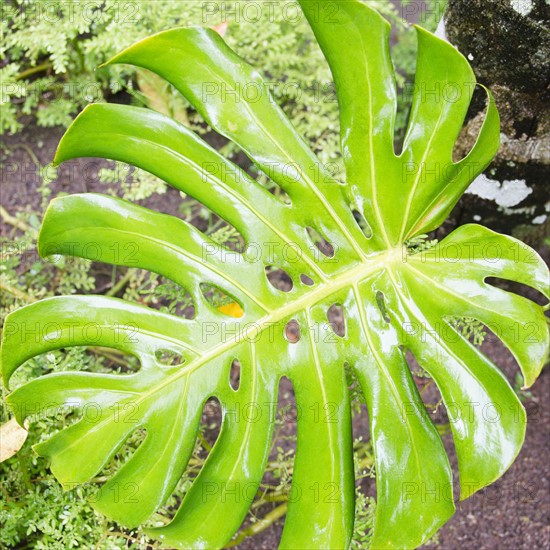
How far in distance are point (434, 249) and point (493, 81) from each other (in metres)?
0.38

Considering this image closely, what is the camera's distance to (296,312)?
120 cm

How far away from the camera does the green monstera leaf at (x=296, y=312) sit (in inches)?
41.8

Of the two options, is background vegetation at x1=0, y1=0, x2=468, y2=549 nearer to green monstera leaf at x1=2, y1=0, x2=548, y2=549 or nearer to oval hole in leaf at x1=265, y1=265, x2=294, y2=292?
oval hole in leaf at x1=265, y1=265, x2=294, y2=292

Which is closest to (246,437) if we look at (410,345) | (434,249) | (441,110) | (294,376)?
(294,376)

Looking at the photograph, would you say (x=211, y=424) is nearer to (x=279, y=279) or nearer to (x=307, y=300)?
(x=279, y=279)

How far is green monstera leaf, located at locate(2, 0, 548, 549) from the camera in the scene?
41.8 inches

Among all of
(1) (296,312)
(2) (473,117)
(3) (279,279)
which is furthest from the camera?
(3) (279,279)

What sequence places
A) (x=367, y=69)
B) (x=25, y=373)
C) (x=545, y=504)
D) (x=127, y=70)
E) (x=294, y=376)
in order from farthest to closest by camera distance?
1. (x=127, y=70)
2. (x=545, y=504)
3. (x=25, y=373)
4. (x=294, y=376)
5. (x=367, y=69)

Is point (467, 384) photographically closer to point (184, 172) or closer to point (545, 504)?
point (184, 172)

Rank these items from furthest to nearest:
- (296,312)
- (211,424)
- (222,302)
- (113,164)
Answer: (113,164) < (211,424) < (222,302) < (296,312)

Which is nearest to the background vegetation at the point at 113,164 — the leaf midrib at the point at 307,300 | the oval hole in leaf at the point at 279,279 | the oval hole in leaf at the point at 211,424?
the oval hole in leaf at the point at 211,424

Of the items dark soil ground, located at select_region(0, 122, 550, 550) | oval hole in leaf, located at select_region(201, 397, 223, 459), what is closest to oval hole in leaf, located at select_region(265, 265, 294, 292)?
dark soil ground, located at select_region(0, 122, 550, 550)

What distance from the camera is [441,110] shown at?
3.53 ft

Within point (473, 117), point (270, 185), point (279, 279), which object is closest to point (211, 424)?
point (279, 279)
